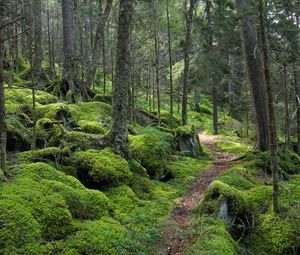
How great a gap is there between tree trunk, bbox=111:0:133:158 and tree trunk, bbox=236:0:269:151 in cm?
522

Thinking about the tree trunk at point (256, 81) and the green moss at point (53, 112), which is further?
the tree trunk at point (256, 81)

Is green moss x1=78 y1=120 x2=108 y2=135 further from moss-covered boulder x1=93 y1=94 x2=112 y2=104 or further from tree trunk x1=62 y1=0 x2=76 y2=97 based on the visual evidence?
moss-covered boulder x1=93 y1=94 x2=112 y2=104

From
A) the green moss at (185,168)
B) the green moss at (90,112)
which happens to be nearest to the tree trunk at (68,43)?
the green moss at (90,112)

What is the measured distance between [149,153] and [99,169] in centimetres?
266

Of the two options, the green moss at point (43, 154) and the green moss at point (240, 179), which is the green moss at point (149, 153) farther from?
the green moss at point (43, 154)

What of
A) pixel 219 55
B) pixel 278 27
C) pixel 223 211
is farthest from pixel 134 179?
pixel 219 55

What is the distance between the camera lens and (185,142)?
1398cm

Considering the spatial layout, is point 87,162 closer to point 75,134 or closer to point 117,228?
point 75,134

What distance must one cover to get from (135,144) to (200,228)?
4.18 meters

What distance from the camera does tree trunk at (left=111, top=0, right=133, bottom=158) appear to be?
9039 millimetres

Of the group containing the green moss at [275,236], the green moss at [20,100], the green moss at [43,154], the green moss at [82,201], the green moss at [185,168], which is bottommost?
the green moss at [275,236]

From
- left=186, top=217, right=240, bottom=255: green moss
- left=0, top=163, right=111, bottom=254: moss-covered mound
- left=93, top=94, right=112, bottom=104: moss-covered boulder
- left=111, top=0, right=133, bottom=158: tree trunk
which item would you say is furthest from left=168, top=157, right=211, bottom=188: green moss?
left=93, top=94, right=112, bottom=104: moss-covered boulder

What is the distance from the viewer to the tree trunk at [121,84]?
29.7 ft

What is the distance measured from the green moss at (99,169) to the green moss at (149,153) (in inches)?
57.4
